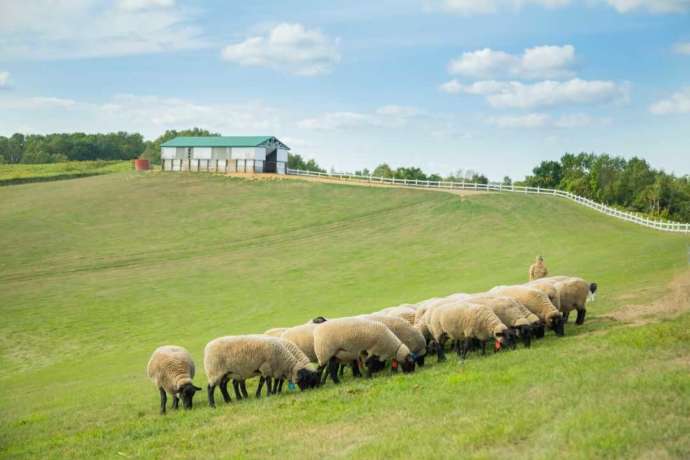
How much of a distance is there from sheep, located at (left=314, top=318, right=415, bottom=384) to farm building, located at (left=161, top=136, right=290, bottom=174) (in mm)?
76843

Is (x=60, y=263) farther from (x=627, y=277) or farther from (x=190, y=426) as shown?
(x=190, y=426)

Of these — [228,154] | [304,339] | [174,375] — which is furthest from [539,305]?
[228,154]

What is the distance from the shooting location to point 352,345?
58.1 feet

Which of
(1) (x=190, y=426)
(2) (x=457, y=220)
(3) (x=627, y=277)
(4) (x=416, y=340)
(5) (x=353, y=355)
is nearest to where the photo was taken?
(1) (x=190, y=426)

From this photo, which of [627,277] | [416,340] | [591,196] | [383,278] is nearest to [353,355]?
[416,340]

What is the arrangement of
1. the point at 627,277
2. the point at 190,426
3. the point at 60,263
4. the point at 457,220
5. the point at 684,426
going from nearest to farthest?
the point at 684,426, the point at 190,426, the point at 627,277, the point at 60,263, the point at 457,220

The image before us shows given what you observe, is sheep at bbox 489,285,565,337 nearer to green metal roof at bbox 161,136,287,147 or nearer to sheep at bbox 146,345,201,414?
sheep at bbox 146,345,201,414

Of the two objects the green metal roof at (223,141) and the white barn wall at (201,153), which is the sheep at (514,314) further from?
the white barn wall at (201,153)

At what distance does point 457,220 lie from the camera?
63.3 metres

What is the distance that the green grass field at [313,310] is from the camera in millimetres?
11547

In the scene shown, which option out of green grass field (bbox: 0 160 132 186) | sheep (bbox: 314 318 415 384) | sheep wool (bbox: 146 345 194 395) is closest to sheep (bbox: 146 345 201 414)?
sheep wool (bbox: 146 345 194 395)

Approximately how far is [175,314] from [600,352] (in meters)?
27.4

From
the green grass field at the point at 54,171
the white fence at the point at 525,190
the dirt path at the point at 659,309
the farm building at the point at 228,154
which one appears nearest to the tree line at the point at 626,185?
the white fence at the point at 525,190

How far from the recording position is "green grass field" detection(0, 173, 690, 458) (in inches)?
455
